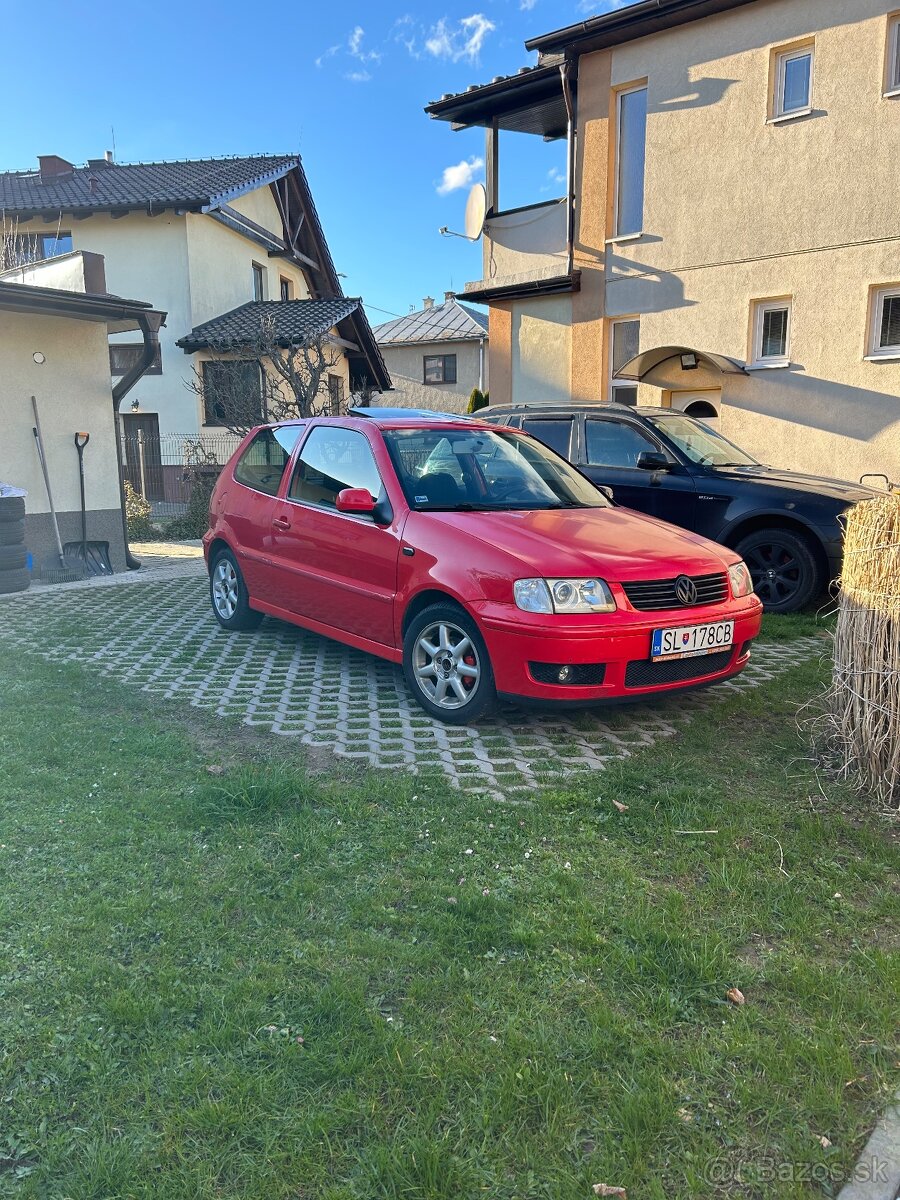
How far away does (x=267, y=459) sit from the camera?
6.54m

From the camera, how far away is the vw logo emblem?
455 cm

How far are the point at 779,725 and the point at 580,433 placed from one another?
4.51 meters

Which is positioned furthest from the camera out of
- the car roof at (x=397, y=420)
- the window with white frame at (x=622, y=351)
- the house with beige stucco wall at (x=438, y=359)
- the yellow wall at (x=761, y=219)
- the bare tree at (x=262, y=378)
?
the house with beige stucco wall at (x=438, y=359)

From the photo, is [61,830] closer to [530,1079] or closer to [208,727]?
[208,727]

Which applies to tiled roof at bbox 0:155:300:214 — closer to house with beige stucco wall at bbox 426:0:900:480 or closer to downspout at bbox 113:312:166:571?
house with beige stucco wall at bbox 426:0:900:480

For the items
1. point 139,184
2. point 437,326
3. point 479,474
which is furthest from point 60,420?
point 437,326

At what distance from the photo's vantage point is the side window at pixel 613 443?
8.31 meters

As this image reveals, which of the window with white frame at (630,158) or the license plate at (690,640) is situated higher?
the window with white frame at (630,158)

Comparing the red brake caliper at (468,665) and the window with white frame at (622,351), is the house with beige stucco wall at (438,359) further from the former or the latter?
the red brake caliper at (468,665)

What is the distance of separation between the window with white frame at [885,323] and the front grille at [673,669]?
7590mm

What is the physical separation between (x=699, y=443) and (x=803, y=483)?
3.83ft

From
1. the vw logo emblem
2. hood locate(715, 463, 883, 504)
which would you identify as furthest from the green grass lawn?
hood locate(715, 463, 883, 504)

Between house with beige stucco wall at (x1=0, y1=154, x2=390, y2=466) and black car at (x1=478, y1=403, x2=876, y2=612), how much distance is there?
524 inches

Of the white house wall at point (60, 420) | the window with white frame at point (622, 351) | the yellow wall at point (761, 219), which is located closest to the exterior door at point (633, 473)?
the yellow wall at point (761, 219)
